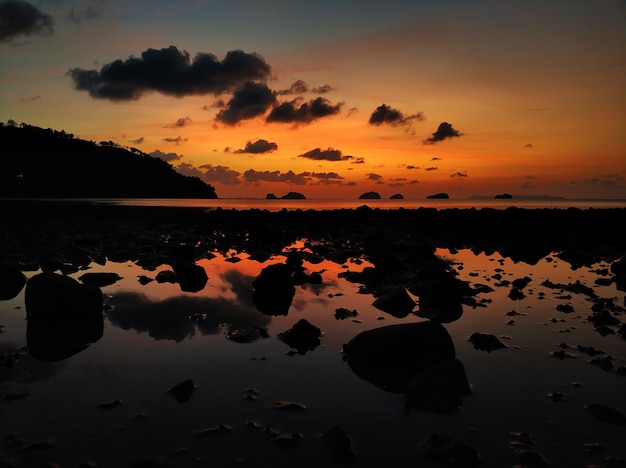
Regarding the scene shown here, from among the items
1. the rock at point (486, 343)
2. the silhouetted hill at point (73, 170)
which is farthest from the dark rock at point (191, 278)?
the silhouetted hill at point (73, 170)

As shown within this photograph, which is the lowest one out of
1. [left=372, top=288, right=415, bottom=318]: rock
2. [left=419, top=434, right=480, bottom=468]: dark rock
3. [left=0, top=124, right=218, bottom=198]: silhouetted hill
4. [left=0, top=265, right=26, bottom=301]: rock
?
[left=419, top=434, right=480, bottom=468]: dark rock

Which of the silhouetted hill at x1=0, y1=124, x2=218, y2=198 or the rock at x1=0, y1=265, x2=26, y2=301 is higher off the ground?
the silhouetted hill at x1=0, y1=124, x2=218, y2=198

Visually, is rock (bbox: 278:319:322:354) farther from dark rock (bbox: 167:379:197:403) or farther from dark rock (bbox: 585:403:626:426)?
dark rock (bbox: 585:403:626:426)

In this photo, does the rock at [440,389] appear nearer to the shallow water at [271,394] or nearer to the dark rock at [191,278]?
the shallow water at [271,394]

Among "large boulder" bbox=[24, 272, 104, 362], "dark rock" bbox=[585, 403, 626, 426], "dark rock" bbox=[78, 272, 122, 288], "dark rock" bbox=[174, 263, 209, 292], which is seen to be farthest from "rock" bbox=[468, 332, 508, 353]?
"dark rock" bbox=[78, 272, 122, 288]

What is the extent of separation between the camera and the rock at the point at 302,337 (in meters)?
6.36

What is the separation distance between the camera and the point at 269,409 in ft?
14.0

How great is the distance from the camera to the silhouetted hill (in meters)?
143

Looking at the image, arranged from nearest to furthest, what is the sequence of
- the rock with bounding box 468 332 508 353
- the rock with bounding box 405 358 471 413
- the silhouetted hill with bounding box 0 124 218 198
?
the rock with bounding box 405 358 471 413, the rock with bounding box 468 332 508 353, the silhouetted hill with bounding box 0 124 218 198

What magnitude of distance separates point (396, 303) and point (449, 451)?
205 inches

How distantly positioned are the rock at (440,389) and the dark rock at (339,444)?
102 centimetres

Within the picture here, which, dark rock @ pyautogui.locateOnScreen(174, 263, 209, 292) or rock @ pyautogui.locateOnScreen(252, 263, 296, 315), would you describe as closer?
rock @ pyautogui.locateOnScreen(252, 263, 296, 315)

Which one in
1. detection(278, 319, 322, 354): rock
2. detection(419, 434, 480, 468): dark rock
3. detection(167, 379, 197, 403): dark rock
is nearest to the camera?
detection(419, 434, 480, 468): dark rock

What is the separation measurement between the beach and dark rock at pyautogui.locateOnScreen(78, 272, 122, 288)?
0.33 feet
